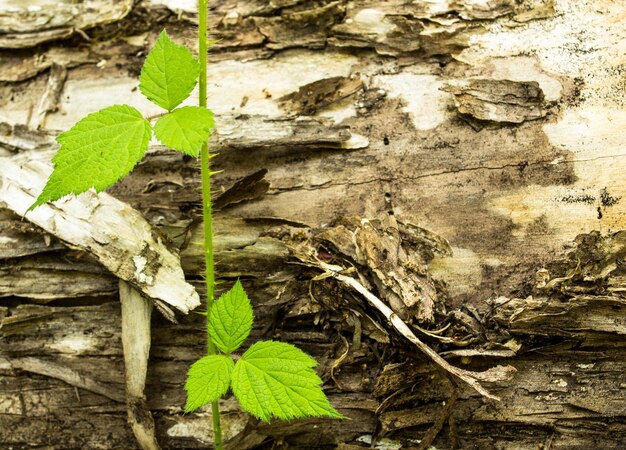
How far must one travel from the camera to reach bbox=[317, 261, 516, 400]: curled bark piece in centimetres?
179

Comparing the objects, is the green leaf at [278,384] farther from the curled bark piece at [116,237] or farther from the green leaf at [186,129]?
the green leaf at [186,129]

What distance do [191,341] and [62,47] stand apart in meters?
1.44

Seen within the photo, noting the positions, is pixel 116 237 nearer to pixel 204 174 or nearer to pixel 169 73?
pixel 204 174

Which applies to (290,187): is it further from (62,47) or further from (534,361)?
(62,47)

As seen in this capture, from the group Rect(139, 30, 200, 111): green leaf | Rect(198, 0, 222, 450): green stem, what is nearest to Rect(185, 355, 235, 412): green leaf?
Rect(198, 0, 222, 450): green stem

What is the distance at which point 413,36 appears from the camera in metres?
2.23

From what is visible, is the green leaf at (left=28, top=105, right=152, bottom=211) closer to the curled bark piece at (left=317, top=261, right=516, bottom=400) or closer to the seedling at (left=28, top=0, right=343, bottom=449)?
the seedling at (left=28, top=0, right=343, bottom=449)

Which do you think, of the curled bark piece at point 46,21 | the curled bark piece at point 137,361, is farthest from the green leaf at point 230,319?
the curled bark piece at point 46,21

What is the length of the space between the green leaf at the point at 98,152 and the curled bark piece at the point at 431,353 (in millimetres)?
776

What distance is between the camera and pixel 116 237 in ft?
6.47

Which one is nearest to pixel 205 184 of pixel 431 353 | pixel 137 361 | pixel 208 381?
pixel 208 381

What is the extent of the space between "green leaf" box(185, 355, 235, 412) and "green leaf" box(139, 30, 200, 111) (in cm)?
73

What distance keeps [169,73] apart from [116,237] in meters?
0.70

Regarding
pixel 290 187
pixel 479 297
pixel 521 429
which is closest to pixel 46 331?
pixel 290 187
